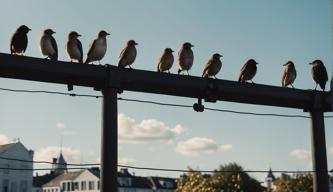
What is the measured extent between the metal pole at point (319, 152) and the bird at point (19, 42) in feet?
15.6

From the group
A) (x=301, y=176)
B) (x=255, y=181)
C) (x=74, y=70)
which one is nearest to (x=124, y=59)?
(x=74, y=70)

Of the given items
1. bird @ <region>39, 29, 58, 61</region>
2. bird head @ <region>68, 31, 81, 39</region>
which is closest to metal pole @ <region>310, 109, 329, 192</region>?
bird head @ <region>68, 31, 81, 39</region>

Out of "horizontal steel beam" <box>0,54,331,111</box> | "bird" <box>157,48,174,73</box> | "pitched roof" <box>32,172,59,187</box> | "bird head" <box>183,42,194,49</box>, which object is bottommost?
"horizontal steel beam" <box>0,54,331,111</box>

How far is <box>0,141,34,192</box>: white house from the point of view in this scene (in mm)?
83688

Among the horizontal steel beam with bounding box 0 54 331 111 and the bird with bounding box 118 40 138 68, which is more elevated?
the bird with bounding box 118 40 138 68

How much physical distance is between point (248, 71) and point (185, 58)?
1.23m

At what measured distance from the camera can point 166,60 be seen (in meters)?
12.2

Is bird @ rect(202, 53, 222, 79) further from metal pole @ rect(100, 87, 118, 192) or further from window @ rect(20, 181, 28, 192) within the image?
window @ rect(20, 181, 28, 192)

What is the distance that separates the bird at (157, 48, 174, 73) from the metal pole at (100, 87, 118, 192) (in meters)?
3.43

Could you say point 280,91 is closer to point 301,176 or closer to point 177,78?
point 177,78

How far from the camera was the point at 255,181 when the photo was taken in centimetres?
8525

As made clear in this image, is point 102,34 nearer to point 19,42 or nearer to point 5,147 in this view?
point 19,42

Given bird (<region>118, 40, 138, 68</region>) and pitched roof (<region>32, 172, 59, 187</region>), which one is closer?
bird (<region>118, 40, 138, 68</region>)

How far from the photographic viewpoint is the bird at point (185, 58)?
→ 483 inches
